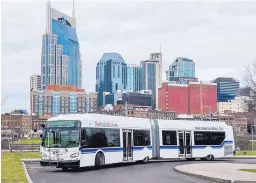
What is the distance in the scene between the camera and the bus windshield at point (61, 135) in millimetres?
24875

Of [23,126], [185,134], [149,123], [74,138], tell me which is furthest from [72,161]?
[23,126]

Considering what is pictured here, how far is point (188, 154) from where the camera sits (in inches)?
1403

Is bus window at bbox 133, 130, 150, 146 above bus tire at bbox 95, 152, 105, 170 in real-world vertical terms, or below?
above

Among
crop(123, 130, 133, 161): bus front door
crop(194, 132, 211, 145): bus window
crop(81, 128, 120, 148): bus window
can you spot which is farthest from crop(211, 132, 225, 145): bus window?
crop(81, 128, 120, 148): bus window

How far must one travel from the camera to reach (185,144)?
3547cm

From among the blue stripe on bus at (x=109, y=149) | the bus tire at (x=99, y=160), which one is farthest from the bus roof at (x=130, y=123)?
the bus tire at (x=99, y=160)

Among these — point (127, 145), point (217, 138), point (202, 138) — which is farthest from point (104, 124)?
point (217, 138)

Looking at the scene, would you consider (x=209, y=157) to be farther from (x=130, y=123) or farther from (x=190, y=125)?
(x=130, y=123)

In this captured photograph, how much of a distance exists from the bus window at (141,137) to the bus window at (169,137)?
184 cm

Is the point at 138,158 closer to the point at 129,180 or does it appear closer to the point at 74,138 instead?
the point at 74,138

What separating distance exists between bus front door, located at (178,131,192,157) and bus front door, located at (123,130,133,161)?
18.5 ft

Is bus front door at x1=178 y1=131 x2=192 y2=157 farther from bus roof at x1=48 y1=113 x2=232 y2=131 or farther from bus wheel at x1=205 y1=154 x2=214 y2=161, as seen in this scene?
bus wheel at x1=205 y1=154 x2=214 y2=161

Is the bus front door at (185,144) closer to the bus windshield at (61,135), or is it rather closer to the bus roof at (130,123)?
the bus roof at (130,123)

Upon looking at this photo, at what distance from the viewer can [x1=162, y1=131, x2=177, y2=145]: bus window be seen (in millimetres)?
34469
